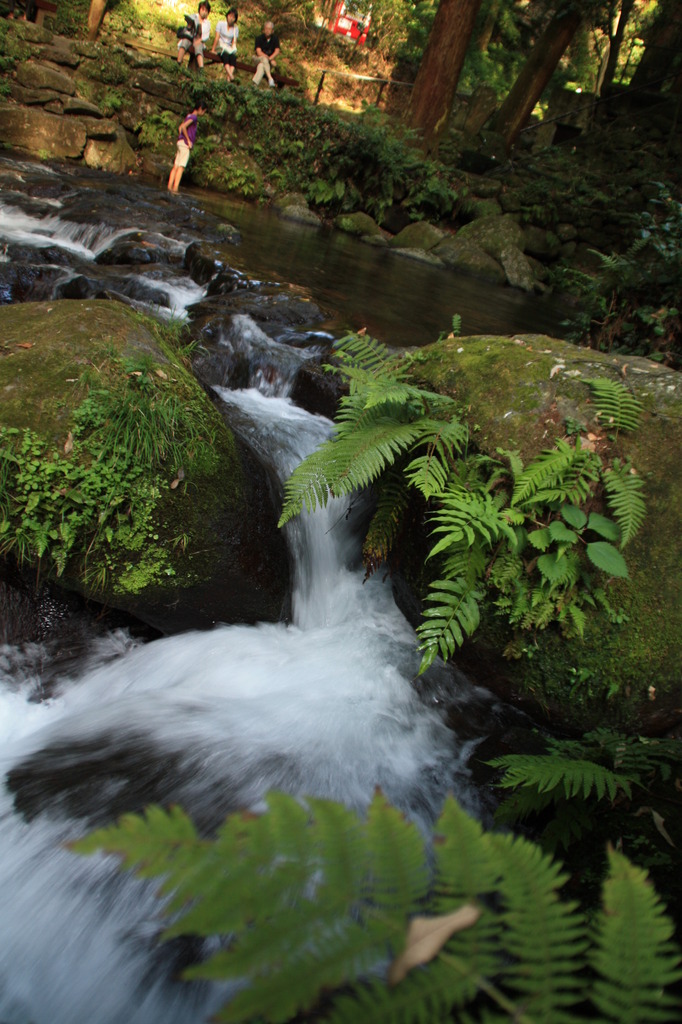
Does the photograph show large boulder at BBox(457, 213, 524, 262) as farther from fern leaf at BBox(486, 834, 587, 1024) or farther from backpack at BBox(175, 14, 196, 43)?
fern leaf at BBox(486, 834, 587, 1024)

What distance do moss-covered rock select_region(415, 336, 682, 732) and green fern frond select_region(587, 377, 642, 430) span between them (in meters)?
0.06

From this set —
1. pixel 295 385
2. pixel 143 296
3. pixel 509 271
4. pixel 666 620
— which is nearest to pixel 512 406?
pixel 666 620

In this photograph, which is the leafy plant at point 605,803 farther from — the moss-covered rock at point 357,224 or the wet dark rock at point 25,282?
the moss-covered rock at point 357,224

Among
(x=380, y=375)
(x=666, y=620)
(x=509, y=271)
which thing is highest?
(x=509, y=271)

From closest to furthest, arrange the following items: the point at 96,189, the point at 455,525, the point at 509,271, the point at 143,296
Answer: the point at 455,525 < the point at 143,296 < the point at 96,189 < the point at 509,271

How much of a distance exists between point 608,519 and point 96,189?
477 inches

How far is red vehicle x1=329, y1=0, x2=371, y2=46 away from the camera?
83.9 feet

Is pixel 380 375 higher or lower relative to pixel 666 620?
higher

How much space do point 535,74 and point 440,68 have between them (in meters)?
4.04

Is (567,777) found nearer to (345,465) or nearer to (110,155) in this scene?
(345,465)

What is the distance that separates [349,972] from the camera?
78 cm

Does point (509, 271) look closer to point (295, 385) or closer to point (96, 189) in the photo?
point (96, 189)

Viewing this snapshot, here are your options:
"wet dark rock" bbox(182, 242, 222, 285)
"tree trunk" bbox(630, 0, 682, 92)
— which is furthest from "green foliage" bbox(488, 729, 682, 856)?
"tree trunk" bbox(630, 0, 682, 92)

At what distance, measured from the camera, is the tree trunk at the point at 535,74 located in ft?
61.2
